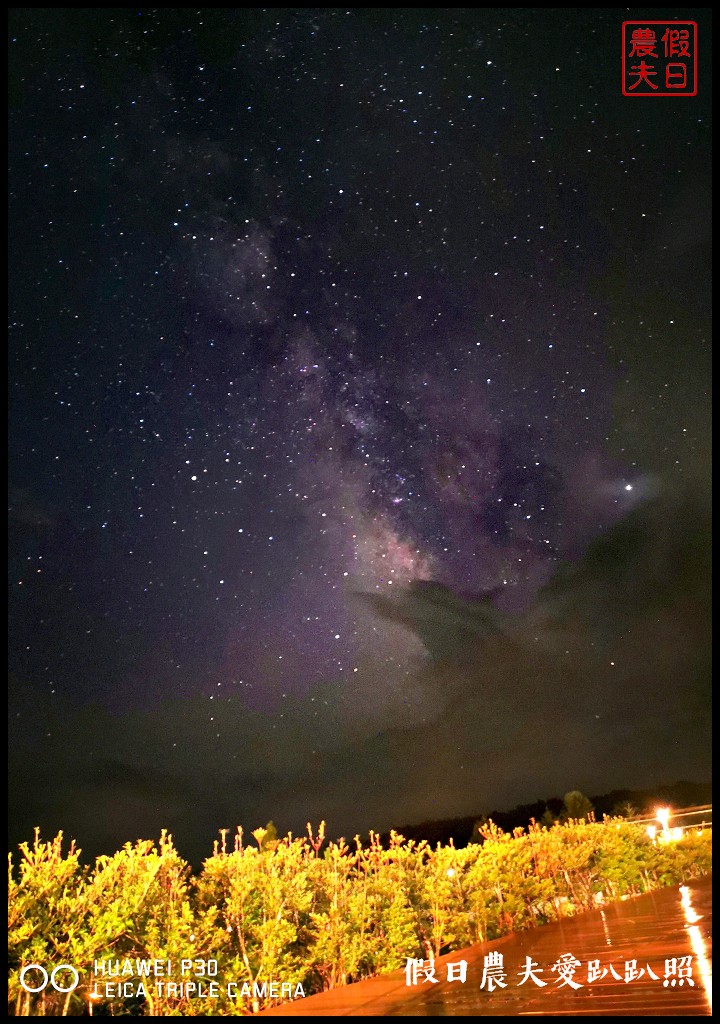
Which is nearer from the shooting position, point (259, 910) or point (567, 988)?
point (567, 988)

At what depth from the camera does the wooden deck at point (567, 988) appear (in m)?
3.26

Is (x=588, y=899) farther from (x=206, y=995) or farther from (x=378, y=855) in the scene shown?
(x=206, y=995)

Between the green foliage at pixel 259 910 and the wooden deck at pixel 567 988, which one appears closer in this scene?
the wooden deck at pixel 567 988

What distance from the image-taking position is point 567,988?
3.57 metres

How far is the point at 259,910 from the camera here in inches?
187

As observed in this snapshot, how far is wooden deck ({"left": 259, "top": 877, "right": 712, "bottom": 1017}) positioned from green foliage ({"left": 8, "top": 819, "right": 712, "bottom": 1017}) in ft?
1.65

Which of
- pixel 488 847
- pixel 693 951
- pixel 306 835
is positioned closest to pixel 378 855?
pixel 306 835

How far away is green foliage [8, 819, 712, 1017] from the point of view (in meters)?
3.97

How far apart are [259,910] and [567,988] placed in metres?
2.40

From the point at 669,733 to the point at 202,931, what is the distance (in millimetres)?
11114

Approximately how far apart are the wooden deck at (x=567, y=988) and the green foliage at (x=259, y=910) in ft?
1.65

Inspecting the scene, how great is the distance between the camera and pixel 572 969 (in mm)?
3781

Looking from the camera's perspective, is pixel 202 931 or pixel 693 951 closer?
pixel 693 951

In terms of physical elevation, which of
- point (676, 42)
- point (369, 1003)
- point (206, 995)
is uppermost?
point (676, 42)
